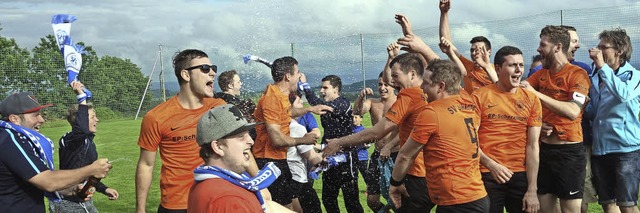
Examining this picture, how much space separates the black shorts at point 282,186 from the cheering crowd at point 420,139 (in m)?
0.02

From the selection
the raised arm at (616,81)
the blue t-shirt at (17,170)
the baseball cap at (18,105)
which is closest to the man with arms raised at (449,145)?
the raised arm at (616,81)

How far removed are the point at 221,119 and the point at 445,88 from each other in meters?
2.58

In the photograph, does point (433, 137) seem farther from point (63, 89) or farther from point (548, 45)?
point (63, 89)

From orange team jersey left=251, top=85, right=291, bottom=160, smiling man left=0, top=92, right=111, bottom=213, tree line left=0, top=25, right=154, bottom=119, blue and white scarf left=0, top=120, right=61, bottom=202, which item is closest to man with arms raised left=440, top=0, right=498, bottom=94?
orange team jersey left=251, top=85, right=291, bottom=160

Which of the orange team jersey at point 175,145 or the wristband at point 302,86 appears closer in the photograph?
the orange team jersey at point 175,145

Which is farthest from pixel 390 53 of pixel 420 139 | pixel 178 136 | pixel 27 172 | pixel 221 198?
pixel 221 198

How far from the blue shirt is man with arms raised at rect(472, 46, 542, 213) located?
1.31 m

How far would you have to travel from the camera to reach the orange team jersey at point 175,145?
18.4 ft

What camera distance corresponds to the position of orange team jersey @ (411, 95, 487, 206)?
5.25 metres

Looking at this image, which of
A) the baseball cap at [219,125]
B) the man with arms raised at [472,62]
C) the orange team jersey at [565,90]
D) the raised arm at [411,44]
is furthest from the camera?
the man with arms raised at [472,62]

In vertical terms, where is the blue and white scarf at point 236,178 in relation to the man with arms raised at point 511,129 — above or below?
above

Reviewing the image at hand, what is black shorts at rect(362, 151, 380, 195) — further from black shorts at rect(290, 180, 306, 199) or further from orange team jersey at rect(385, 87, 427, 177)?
orange team jersey at rect(385, 87, 427, 177)

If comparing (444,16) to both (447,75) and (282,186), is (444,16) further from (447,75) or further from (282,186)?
(282,186)

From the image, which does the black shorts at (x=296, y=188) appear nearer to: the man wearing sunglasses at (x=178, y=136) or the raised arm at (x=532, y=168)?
the man wearing sunglasses at (x=178, y=136)
